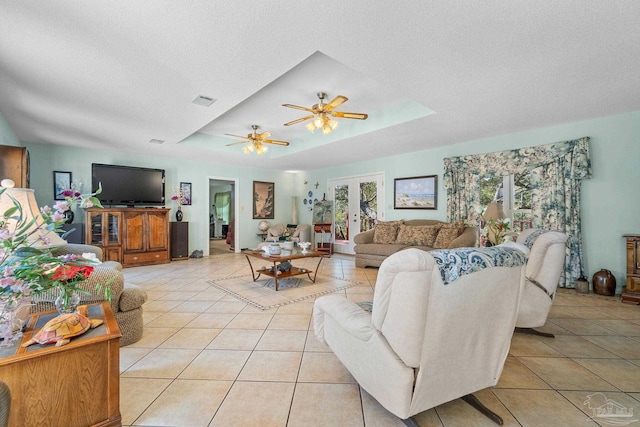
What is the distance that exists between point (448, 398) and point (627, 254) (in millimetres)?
3891

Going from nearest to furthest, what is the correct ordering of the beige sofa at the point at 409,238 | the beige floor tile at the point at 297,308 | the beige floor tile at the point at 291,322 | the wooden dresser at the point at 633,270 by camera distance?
1. the beige floor tile at the point at 291,322
2. the beige floor tile at the point at 297,308
3. the wooden dresser at the point at 633,270
4. the beige sofa at the point at 409,238

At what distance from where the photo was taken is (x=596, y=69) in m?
2.55

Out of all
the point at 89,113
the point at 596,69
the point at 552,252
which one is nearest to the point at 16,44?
the point at 89,113

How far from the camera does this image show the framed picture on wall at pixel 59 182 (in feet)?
17.7

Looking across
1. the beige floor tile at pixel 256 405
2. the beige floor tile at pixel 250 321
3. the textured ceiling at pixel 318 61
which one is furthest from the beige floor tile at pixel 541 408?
the textured ceiling at pixel 318 61

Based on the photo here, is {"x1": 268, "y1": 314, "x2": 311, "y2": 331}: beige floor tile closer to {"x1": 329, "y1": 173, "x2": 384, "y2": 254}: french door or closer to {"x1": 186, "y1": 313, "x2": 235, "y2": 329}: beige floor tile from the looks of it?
{"x1": 186, "y1": 313, "x2": 235, "y2": 329}: beige floor tile

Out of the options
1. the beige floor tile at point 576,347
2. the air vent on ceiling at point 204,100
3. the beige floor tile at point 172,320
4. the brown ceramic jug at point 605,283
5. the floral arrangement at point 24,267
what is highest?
the air vent on ceiling at point 204,100

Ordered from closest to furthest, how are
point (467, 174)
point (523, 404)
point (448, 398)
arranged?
1. point (448, 398)
2. point (523, 404)
3. point (467, 174)

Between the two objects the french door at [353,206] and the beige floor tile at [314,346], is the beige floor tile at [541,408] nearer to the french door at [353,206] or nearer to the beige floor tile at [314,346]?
the beige floor tile at [314,346]

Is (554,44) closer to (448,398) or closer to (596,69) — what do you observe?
(596,69)

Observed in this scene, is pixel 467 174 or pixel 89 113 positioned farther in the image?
pixel 467 174

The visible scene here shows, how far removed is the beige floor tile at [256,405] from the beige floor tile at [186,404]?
0.20ft

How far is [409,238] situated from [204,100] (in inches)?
164

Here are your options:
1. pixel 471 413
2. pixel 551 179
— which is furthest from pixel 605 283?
pixel 471 413
